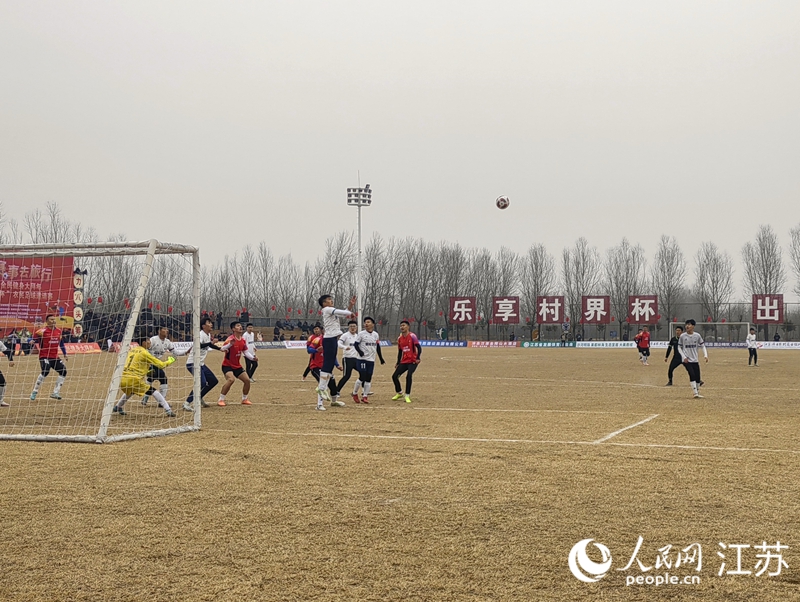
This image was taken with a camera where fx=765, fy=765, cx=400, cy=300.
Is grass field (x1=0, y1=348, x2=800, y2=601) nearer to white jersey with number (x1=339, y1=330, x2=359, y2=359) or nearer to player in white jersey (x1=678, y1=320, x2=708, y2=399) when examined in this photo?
white jersey with number (x1=339, y1=330, x2=359, y2=359)

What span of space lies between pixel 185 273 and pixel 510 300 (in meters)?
67.0

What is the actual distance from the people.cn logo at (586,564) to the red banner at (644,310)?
72.2 m

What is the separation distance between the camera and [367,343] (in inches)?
667

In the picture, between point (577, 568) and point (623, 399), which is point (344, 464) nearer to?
point (577, 568)

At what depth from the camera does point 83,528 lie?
245 inches

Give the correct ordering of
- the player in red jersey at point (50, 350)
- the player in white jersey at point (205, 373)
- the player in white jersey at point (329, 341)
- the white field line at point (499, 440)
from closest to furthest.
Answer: the white field line at point (499, 440) → the player in white jersey at point (329, 341) → the player in white jersey at point (205, 373) → the player in red jersey at point (50, 350)

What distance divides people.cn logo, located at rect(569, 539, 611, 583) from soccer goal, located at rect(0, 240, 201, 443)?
762 centimetres

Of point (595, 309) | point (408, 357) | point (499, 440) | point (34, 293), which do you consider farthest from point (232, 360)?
point (595, 309)

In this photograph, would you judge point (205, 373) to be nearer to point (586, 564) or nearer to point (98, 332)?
point (98, 332)

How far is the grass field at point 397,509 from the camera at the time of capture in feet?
16.2

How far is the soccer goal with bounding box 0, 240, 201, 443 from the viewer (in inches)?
473

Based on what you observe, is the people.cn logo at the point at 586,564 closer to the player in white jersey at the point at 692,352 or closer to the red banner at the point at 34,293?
the player in white jersey at the point at 692,352

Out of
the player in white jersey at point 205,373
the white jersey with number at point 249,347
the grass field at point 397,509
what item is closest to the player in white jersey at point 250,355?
the white jersey with number at point 249,347

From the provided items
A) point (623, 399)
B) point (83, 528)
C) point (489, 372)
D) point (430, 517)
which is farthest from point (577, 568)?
point (489, 372)
